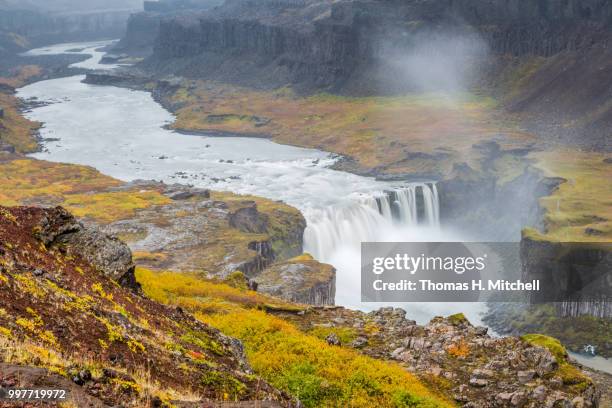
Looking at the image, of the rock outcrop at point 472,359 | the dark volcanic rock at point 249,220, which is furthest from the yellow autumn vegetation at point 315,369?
the dark volcanic rock at point 249,220

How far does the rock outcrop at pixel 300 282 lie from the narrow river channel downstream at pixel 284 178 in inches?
363

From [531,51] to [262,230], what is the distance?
136950 millimetres

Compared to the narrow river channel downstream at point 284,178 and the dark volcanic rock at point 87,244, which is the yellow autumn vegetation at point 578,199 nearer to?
the narrow river channel downstream at point 284,178

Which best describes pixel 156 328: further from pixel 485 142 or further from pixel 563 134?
pixel 563 134

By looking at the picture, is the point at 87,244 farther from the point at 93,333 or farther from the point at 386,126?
the point at 386,126

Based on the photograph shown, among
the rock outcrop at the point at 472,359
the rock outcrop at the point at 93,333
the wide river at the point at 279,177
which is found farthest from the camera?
the wide river at the point at 279,177

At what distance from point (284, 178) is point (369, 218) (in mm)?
29895

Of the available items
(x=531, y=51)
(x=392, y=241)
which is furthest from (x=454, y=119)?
(x=392, y=241)

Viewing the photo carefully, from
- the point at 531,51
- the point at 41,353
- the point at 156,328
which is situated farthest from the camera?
the point at 531,51

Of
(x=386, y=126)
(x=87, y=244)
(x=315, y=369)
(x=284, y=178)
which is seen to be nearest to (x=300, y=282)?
(x=315, y=369)

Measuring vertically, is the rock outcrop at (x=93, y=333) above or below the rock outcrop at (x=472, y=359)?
above

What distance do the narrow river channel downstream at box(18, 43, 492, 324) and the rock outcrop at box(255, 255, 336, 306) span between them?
921 centimetres

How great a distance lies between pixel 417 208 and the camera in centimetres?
10475

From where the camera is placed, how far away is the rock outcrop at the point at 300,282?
183 feet
